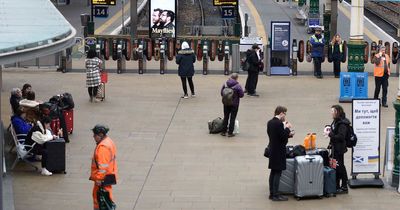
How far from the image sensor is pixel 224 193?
15742 mm

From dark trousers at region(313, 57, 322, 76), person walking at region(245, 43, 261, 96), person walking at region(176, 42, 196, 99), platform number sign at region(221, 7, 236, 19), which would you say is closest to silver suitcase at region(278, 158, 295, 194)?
person walking at region(176, 42, 196, 99)

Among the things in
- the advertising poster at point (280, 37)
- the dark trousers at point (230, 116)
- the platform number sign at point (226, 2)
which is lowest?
the dark trousers at point (230, 116)

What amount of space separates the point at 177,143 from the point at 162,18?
15487 millimetres

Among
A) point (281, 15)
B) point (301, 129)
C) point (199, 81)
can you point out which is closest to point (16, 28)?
point (301, 129)

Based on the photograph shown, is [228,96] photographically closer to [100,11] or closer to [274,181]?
[274,181]

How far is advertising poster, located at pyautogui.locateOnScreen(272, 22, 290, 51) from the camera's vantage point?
93.1 ft

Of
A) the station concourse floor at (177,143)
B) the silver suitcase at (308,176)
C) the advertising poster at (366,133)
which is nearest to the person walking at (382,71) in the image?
the station concourse floor at (177,143)

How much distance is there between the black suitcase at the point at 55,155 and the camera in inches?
647

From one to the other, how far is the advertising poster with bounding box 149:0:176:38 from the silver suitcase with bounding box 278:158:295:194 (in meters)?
19.2

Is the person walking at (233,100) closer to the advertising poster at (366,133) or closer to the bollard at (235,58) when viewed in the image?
the advertising poster at (366,133)

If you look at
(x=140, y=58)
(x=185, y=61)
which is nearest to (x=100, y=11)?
(x=140, y=58)

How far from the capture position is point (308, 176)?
15.2 meters

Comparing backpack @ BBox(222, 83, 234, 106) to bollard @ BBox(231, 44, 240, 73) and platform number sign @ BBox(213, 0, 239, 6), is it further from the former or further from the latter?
platform number sign @ BBox(213, 0, 239, 6)

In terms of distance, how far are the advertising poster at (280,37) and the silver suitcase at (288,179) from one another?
1321cm
